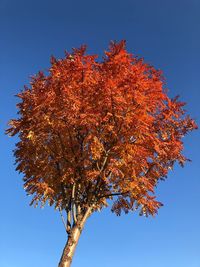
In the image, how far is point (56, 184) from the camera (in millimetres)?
19234

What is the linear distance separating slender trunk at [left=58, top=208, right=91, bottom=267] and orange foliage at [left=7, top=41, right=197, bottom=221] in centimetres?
42

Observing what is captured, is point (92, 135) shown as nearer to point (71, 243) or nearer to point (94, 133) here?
point (94, 133)

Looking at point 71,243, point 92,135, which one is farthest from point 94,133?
point 71,243

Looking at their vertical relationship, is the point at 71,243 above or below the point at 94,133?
below

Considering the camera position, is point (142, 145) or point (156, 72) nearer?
point (142, 145)

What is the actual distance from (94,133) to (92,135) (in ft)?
0.82

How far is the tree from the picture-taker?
1783cm

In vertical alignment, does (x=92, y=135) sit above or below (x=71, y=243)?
above

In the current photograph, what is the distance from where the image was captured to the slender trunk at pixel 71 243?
17028 mm

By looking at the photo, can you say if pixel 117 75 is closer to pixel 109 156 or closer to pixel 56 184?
pixel 109 156

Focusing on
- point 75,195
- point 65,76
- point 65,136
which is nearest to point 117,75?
point 65,76

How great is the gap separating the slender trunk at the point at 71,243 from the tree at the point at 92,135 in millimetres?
41

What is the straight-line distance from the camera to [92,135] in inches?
714

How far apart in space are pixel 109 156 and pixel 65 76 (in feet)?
13.2
